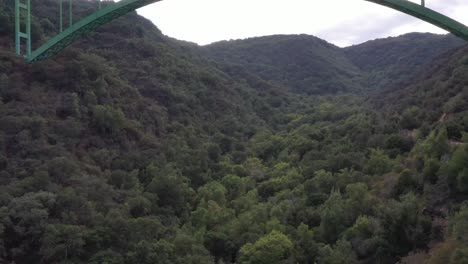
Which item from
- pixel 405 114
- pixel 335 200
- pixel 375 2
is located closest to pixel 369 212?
pixel 335 200

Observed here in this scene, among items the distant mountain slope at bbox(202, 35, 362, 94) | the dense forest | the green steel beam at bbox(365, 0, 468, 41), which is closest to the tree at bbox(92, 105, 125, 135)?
the dense forest

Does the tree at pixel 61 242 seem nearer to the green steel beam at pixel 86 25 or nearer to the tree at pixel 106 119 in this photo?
the tree at pixel 106 119

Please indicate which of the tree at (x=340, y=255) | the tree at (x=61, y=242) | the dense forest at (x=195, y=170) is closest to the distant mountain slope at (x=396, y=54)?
the dense forest at (x=195, y=170)

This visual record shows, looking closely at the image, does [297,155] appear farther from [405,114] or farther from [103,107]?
[103,107]

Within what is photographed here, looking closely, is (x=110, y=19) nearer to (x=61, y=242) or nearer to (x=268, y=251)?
(x=61, y=242)

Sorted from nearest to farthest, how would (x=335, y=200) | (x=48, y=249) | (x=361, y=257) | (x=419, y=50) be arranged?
1. (x=48, y=249)
2. (x=361, y=257)
3. (x=335, y=200)
4. (x=419, y=50)
